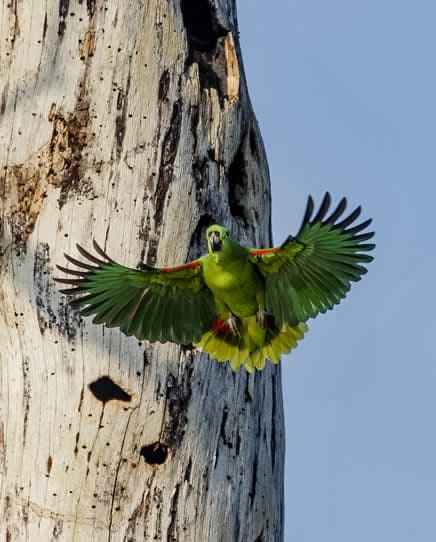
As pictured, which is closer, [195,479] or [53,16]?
[195,479]

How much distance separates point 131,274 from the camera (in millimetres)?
4926

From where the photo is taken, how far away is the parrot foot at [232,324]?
5156mm

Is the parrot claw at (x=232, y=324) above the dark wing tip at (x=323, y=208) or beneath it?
beneath

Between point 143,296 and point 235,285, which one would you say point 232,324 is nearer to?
point 235,285

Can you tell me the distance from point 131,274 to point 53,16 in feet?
4.07

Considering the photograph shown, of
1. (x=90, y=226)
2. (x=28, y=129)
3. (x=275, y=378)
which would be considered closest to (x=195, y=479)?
(x=275, y=378)

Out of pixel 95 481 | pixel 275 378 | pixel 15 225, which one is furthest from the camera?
pixel 275 378

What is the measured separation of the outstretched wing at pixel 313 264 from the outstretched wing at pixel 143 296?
12.0 inches

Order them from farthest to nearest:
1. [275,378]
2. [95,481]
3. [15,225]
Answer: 1. [275,378]
2. [15,225]
3. [95,481]

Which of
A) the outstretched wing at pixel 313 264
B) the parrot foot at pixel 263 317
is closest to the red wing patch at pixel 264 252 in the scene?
the outstretched wing at pixel 313 264

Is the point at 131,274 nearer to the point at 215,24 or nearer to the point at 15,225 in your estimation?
the point at 15,225

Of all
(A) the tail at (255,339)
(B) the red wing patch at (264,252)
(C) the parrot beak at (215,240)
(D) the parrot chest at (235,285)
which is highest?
(B) the red wing patch at (264,252)

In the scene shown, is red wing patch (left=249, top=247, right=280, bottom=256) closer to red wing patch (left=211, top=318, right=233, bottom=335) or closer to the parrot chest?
the parrot chest

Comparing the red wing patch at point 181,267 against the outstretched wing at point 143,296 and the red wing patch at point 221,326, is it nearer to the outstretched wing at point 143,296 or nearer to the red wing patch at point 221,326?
the outstretched wing at point 143,296
